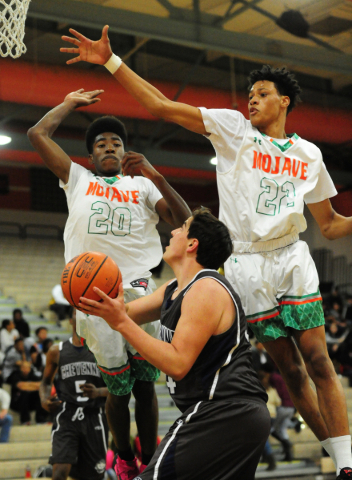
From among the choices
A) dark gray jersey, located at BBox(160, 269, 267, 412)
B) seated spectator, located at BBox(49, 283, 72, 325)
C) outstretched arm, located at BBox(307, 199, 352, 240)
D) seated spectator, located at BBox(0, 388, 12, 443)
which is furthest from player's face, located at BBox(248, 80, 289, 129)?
seated spectator, located at BBox(49, 283, 72, 325)

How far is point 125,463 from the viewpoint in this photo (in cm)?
473

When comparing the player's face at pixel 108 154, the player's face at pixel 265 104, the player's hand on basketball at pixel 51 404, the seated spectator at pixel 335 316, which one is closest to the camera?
the player's face at pixel 265 104

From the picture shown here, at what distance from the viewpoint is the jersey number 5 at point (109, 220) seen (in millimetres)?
4656

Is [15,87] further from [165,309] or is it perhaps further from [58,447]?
[165,309]

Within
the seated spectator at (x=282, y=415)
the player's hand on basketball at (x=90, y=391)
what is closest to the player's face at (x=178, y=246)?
the player's hand on basketball at (x=90, y=391)

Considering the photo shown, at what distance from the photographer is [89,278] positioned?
3.30 metres

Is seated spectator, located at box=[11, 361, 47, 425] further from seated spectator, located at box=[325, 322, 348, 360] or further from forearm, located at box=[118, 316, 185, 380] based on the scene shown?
forearm, located at box=[118, 316, 185, 380]

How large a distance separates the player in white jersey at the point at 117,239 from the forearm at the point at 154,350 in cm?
145

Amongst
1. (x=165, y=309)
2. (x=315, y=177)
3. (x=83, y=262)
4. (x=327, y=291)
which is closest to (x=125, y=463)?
(x=165, y=309)

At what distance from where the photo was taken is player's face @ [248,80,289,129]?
4.18 m

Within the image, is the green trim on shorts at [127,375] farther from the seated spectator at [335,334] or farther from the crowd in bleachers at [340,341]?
the seated spectator at [335,334]

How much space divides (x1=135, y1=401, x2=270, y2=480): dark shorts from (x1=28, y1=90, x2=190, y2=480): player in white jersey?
1.38m

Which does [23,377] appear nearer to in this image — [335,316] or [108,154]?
[108,154]

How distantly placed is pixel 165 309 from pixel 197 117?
124 centimetres
